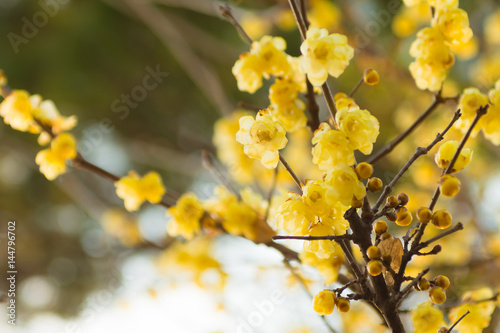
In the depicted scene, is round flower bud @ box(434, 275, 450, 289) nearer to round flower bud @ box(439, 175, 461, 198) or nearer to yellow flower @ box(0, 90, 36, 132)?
round flower bud @ box(439, 175, 461, 198)

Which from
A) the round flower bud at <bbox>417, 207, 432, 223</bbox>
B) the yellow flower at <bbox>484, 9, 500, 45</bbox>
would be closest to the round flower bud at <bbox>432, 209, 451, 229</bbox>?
the round flower bud at <bbox>417, 207, 432, 223</bbox>

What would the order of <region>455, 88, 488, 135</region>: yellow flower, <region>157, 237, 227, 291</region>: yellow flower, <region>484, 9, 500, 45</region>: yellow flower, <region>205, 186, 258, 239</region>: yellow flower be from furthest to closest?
<region>484, 9, 500, 45</region>: yellow flower → <region>157, 237, 227, 291</region>: yellow flower → <region>205, 186, 258, 239</region>: yellow flower → <region>455, 88, 488, 135</region>: yellow flower

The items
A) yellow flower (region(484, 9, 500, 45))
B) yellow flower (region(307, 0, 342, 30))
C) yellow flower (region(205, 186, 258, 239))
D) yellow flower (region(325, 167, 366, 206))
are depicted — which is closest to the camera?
yellow flower (region(325, 167, 366, 206))

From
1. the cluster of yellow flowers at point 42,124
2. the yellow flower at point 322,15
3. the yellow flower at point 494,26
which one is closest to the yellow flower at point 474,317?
the cluster of yellow flowers at point 42,124

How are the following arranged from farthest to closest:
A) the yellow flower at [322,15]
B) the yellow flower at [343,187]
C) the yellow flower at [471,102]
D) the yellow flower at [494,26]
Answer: the yellow flower at [494,26] → the yellow flower at [322,15] → the yellow flower at [471,102] → the yellow flower at [343,187]

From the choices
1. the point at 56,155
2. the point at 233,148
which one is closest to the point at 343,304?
the point at 56,155

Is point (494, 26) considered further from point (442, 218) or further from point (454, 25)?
point (442, 218)

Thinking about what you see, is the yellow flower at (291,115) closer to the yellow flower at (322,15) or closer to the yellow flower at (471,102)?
the yellow flower at (471,102)
